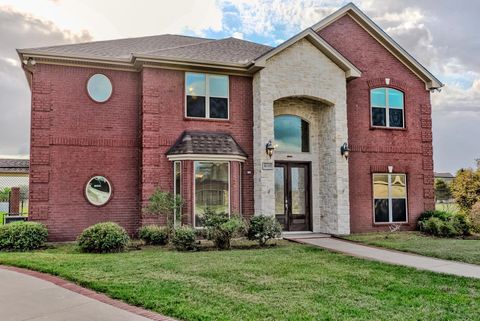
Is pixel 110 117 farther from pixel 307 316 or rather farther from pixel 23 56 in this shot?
pixel 307 316

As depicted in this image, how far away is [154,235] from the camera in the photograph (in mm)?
12227

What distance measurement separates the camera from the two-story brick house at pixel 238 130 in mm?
13211

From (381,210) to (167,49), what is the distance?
33.5 feet

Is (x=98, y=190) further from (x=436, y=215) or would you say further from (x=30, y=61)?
(x=436, y=215)

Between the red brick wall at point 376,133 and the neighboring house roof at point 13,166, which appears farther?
the neighboring house roof at point 13,166

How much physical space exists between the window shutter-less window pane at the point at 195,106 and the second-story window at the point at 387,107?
22.4 feet

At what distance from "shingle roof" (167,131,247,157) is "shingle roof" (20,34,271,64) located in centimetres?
260

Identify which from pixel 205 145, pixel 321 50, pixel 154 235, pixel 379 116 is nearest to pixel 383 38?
pixel 379 116

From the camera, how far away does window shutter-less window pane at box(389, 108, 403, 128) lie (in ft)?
54.3

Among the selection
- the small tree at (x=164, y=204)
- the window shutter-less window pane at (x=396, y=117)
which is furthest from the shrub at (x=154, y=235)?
the window shutter-less window pane at (x=396, y=117)

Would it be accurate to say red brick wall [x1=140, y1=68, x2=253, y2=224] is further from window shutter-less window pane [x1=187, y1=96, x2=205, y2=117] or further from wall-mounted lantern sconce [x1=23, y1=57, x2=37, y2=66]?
wall-mounted lantern sconce [x1=23, y1=57, x2=37, y2=66]

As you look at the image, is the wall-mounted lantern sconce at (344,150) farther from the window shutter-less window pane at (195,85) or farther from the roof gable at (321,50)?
the window shutter-less window pane at (195,85)

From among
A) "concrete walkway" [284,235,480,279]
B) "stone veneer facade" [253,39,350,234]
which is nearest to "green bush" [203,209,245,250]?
"stone veneer facade" [253,39,350,234]

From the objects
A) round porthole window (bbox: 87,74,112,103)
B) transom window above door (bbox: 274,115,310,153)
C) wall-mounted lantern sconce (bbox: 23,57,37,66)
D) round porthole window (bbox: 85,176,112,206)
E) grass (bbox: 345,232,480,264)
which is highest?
wall-mounted lantern sconce (bbox: 23,57,37,66)
